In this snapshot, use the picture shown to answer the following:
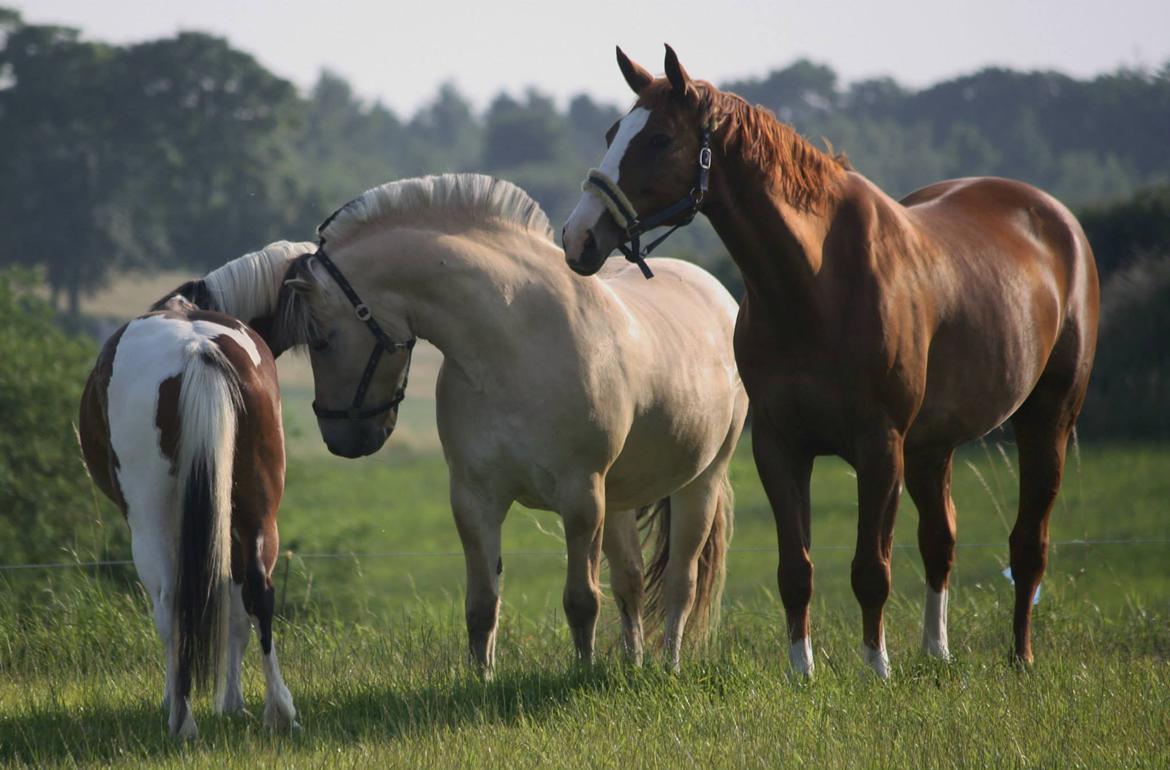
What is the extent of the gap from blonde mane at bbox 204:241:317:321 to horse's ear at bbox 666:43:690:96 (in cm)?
176

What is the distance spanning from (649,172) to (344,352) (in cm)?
148

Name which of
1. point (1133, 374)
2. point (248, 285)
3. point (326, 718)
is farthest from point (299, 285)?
point (1133, 374)

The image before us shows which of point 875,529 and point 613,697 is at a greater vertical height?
point 875,529

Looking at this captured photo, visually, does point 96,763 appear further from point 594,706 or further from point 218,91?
point 218,91

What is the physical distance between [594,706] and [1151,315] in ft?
83.2

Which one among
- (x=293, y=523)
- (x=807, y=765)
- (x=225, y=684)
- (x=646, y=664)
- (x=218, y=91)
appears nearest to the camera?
(x=807, y=765)

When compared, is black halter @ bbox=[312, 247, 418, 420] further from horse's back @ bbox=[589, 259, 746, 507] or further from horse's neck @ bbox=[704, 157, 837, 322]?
horse's neck @ bbox=[704, 157, 837, 322]

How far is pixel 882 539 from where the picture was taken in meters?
5.18

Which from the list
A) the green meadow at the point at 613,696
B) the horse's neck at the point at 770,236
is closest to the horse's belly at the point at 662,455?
the green meadow at the point at 613,696

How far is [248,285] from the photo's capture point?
18.5ft

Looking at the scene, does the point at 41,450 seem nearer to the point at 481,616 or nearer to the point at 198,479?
the point at 481,616

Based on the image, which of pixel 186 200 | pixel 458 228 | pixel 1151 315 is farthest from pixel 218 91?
pixel 458 228

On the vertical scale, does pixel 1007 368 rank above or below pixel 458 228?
below

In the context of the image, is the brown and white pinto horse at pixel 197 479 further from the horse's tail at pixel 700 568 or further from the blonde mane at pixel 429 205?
the horse's tail at pixel 700 568
